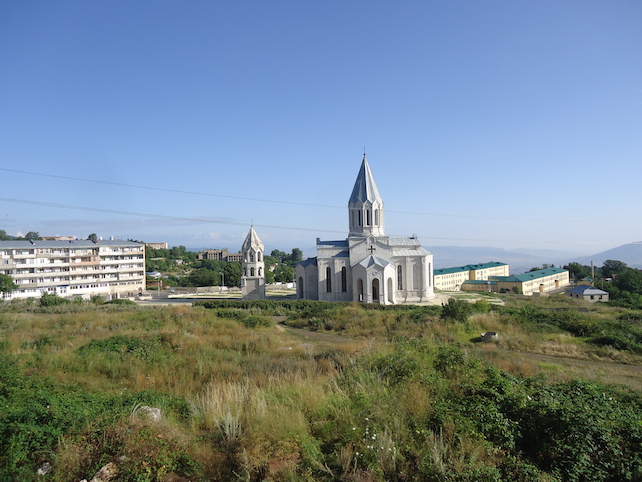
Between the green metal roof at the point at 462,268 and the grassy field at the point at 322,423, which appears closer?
the grassy field at the point at 322,423

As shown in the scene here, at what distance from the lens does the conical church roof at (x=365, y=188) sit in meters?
38.5

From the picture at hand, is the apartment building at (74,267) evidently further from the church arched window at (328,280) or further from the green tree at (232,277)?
the church arched window at (328,280)

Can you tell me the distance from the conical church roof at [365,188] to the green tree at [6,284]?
1465 inches

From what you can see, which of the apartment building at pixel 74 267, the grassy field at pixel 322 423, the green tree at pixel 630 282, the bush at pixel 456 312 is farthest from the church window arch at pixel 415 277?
the apartment building at pixel 74 267

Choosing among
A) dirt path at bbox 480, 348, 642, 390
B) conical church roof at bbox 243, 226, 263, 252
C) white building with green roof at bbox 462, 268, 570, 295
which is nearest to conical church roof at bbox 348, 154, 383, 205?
conical church roof at bbox 243, 226, 263, 252

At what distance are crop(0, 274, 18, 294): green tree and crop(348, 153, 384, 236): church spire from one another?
1446 inches

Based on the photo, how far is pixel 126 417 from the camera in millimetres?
5211

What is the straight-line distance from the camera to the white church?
121ft

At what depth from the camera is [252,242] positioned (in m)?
40.2


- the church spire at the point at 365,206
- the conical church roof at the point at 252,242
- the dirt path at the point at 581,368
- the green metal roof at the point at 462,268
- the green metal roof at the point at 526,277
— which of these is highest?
the church spire at the point at 365,206

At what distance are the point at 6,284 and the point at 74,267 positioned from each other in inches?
355

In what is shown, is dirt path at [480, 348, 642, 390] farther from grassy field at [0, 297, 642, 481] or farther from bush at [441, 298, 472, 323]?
bush at [441, 298, 472, 323]

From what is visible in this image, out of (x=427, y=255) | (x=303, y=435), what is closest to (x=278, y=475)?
(x=303, y=435)

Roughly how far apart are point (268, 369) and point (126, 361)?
3.92m
